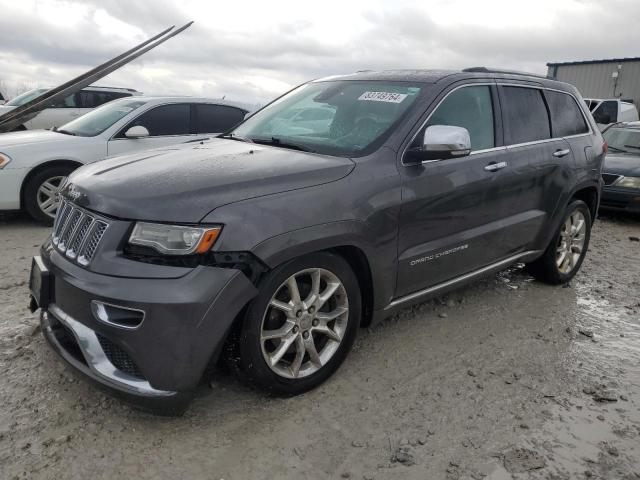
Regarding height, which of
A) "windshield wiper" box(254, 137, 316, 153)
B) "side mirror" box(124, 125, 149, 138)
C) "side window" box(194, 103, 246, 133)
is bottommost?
"side mirror" box(124, 125, 149, 138)

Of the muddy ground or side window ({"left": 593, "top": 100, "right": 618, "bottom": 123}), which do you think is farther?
side window ({"left": 593, "top": 100, "right": 618, "bottom": 123})

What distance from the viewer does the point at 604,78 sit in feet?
84.8

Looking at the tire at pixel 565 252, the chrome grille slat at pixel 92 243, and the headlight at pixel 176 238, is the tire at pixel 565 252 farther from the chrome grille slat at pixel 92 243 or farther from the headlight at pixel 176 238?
the chrome grille slat at pixel 92 243

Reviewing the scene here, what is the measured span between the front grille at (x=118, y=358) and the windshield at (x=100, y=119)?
4.71 metres

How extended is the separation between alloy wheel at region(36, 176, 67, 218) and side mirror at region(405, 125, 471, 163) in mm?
4529

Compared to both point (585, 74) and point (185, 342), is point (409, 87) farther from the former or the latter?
point (585, 74)

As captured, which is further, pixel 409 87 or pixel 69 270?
pixel 409 87

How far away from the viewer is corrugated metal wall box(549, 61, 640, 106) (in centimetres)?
2447

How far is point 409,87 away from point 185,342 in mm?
2157

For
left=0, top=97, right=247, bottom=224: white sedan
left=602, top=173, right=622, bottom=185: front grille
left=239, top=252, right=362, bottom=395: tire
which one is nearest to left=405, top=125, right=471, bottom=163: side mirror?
left=239, top=252, right=362, bottom=395: tire

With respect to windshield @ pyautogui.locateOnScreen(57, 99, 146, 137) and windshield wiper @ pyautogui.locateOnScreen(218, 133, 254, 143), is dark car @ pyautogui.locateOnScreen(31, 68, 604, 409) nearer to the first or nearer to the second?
windshield wiper @ pyautogui.locateOnScreen(218, 133, 254, 143)

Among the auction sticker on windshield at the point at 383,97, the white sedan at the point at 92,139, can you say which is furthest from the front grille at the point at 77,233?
the white sedan at the point at 92,139

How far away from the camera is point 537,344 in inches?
148

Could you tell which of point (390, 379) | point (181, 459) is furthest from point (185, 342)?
point (390, 379)
